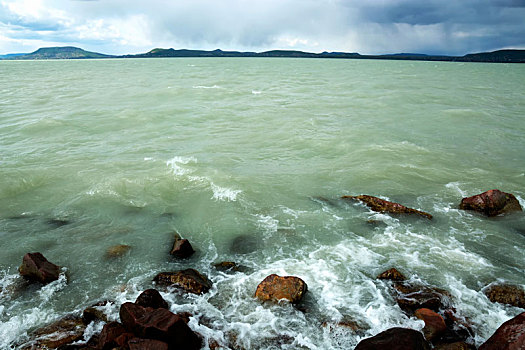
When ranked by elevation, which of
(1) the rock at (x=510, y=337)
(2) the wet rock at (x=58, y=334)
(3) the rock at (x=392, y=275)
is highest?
(1) the rock at (x=510, y=337)


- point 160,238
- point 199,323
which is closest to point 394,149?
point 160,238

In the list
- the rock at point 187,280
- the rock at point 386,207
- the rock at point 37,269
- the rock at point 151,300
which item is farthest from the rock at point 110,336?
the rock at point 386,207

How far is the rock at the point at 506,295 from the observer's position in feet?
28.4

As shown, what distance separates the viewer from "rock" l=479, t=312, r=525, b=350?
5832 millimetres

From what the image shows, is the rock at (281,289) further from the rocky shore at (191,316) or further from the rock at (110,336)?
the rock at (110,336)

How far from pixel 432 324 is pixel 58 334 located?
8817mm

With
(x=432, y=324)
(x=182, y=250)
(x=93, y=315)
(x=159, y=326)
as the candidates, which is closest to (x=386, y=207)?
(x=432, y=324)

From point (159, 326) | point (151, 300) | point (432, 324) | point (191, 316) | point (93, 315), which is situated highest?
point (159, 326)

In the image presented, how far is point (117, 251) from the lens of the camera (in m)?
11.2

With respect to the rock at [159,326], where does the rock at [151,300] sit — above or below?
below

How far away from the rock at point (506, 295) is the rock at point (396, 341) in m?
3.81

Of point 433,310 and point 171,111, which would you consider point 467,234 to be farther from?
point 171,111

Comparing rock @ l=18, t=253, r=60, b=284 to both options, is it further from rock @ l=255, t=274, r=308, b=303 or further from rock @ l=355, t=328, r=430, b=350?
rock @ l=355, t=328, r=430, b=350

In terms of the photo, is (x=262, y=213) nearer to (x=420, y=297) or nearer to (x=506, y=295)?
(x=420, y=297)
